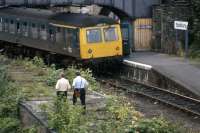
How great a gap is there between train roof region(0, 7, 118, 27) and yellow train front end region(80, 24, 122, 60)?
0.82 feet

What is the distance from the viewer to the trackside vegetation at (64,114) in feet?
49.0

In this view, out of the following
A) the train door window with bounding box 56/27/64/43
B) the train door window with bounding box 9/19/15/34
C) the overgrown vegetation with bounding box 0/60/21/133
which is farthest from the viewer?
the train door window with bounding box 9/19/15/34

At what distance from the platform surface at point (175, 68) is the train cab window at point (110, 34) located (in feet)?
6.29

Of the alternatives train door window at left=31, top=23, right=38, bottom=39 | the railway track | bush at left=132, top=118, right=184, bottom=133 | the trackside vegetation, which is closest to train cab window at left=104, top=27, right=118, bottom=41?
the railway track

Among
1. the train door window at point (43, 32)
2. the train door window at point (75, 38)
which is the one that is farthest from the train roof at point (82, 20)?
the train door window at point (43, 32)

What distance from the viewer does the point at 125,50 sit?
32156mm

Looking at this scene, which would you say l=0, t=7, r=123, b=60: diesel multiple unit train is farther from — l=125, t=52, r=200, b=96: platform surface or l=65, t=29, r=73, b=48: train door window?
l=125, t=52, r=200, b=96: platform surface

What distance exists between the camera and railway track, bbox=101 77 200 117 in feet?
74.0

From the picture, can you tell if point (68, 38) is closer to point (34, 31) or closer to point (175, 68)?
point (34, 31)

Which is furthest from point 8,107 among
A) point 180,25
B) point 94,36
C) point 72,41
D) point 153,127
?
point 180,25

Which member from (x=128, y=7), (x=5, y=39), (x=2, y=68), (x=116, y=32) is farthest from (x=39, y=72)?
(x=128, y=7)

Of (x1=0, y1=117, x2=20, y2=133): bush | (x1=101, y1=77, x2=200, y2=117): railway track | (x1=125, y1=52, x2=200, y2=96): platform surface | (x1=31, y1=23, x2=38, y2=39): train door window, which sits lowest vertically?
(x1=101, y1=77, x2=200, y2=117): railway track

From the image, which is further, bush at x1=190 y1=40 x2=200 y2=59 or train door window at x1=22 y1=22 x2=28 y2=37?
train door window at x1=22 y1=22 x2=28 y2=37

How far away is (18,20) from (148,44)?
7.74 metres
